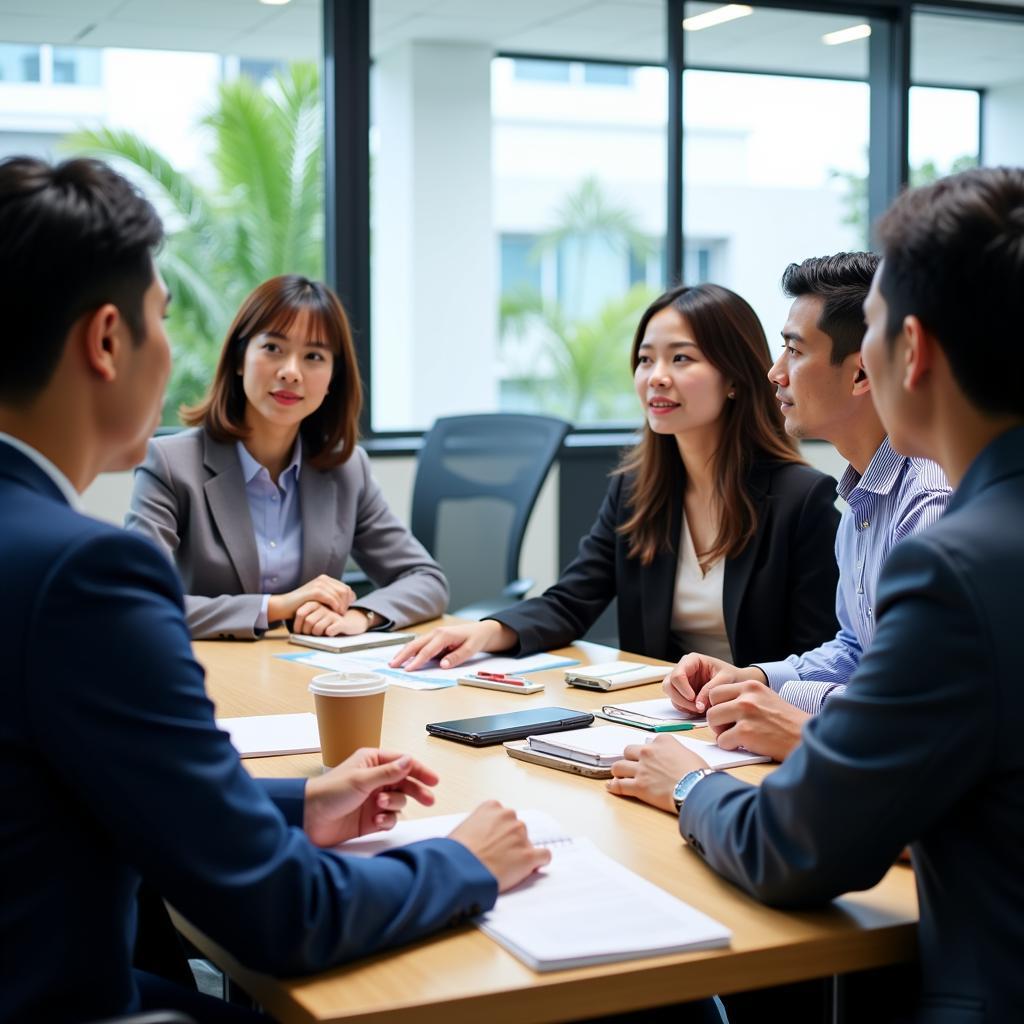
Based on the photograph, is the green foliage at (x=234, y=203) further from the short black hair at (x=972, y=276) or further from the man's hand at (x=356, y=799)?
the short black hair at (x=972, y=276)

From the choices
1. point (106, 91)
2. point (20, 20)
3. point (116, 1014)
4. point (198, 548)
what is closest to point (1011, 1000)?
point (116, 1014)

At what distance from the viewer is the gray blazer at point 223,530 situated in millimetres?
2846

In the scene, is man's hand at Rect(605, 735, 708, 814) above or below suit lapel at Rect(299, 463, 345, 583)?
below

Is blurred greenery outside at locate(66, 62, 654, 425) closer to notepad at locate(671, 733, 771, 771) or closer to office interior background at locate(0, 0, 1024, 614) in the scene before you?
office interior background at locate(0, 0, 1024, 614)

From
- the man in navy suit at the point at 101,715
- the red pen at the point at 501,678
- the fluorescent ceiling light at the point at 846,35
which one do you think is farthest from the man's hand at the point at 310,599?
the fluorescent ceiling light at the point at 846,35

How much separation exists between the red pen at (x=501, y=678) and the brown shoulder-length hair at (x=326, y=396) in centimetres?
106

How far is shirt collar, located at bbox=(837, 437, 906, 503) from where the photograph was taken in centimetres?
207

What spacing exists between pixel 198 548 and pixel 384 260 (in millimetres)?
5149

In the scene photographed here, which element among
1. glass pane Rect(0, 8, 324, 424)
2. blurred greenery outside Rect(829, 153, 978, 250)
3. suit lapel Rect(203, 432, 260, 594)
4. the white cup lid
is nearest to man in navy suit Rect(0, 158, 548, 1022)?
the white cup lid

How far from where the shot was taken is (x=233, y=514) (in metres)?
2.92

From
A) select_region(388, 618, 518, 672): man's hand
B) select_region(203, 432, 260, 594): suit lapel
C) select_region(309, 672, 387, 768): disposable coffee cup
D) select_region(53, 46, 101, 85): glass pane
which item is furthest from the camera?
select_region(53, 46, 101, 85): glass pane

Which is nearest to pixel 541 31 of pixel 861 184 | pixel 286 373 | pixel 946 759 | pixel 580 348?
pixel 861 184

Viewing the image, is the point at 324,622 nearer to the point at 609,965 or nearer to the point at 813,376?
the point at 813,376

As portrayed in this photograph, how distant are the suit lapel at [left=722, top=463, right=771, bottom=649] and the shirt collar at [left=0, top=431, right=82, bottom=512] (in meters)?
1.62
